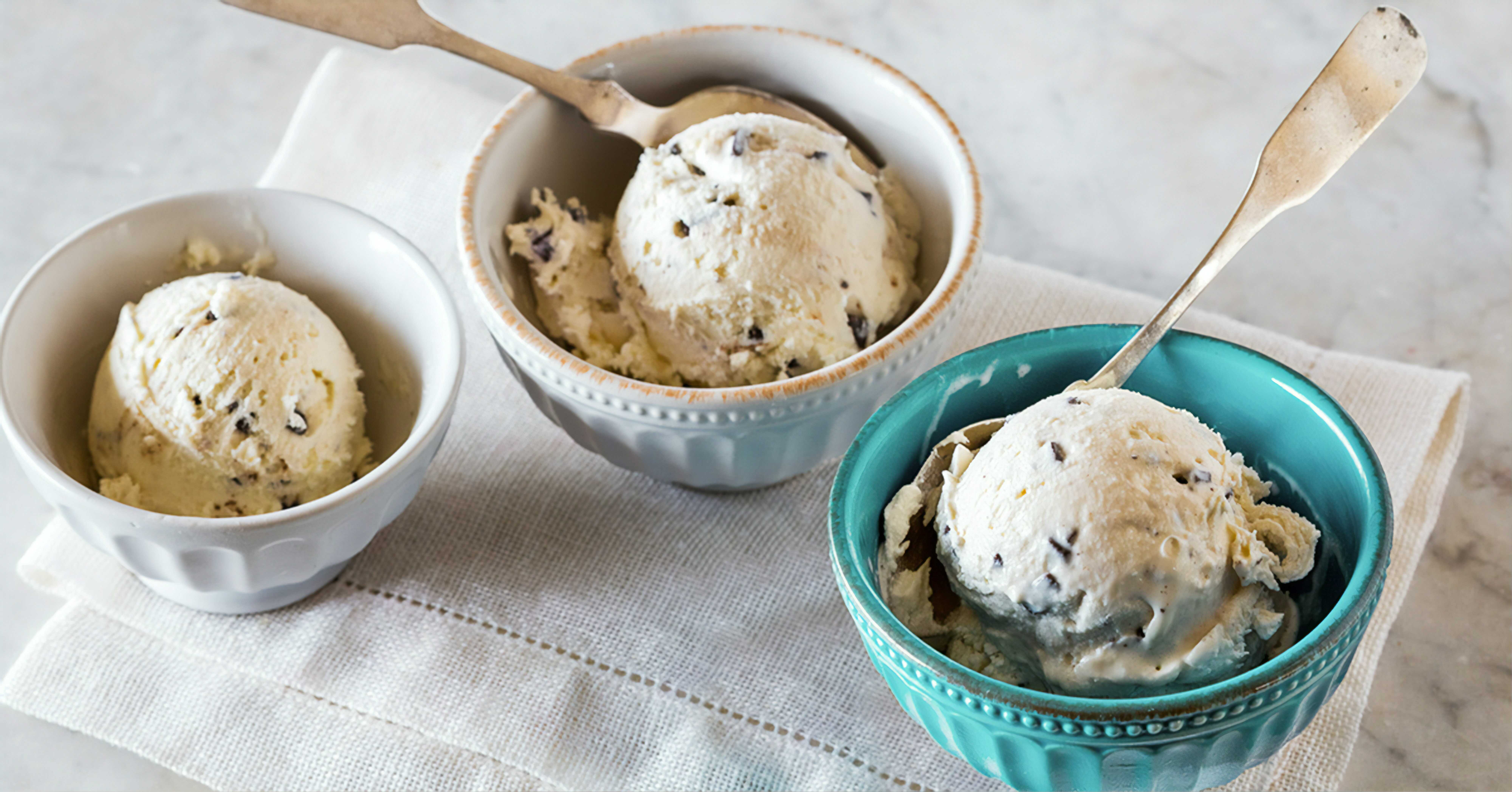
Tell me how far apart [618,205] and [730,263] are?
0.34 meters

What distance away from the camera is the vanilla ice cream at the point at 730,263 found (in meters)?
1.41

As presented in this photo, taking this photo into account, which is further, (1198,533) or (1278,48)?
(1278,48)

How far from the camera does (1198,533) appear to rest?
1.15m

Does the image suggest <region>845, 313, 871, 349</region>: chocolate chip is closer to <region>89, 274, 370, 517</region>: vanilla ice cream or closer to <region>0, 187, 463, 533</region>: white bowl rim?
<region>0, 187, 463, 533</region>: white bowl rim

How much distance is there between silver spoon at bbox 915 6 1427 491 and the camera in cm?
129

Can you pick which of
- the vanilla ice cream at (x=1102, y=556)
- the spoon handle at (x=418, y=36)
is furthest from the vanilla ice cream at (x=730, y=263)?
the vanilla ice cream at (x=1102, y=556)

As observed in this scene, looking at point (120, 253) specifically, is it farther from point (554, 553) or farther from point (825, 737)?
point (825, 737)

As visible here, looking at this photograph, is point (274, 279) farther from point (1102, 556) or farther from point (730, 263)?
point (1102, 556)

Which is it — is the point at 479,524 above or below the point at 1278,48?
below

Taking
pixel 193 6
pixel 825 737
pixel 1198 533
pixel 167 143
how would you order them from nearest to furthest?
pixel 1198 533 < pixel 825 737 < pixel 167 143 < pixel 193 6

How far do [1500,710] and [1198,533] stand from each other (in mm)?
504

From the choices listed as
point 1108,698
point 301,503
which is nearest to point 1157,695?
point 1108,698

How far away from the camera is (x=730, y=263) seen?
1408mm

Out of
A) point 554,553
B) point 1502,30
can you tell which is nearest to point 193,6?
point 554,553
